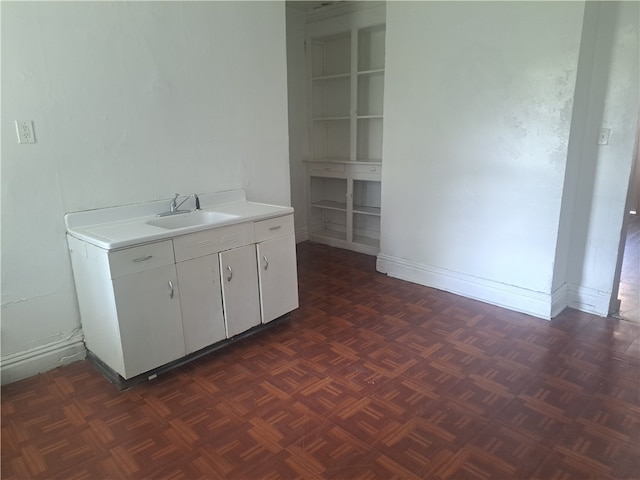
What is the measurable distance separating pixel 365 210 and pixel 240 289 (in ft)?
7.63

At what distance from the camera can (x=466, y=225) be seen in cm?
345

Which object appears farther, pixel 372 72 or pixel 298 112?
pixel 298 112

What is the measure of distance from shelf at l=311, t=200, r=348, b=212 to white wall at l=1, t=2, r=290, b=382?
1.90 metres

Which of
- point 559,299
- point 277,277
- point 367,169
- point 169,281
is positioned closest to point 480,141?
point 559,299

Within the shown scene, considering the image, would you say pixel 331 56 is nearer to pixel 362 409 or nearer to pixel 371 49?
pixel 371 49

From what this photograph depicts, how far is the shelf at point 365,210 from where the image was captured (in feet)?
15.0

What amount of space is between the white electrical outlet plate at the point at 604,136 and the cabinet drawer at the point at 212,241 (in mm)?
2507

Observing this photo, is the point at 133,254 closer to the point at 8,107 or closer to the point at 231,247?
the point at 231,247

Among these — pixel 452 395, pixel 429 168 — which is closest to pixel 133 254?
pixel 452 395

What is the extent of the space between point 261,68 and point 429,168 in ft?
5.23

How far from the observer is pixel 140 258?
223 cm

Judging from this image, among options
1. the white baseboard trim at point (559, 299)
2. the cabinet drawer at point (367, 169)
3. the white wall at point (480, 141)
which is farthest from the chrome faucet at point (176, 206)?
the white baseboard trim at point (559, 299)

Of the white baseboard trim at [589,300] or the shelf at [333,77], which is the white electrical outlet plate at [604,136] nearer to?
the white baseboard trim at [589,300]

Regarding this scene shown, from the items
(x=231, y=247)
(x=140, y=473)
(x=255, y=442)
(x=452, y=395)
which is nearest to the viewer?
(x=140, y=473)
